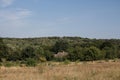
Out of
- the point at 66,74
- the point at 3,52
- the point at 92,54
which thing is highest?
the point at 66,74

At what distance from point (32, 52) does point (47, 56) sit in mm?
4405

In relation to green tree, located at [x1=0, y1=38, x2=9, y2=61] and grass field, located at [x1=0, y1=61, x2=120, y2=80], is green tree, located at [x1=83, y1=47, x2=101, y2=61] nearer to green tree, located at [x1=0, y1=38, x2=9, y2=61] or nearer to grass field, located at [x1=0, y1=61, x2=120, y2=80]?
green tree, located at [x1=0, y1=38, x2=9, y2=61]

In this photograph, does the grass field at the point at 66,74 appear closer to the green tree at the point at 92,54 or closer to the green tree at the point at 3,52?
the green tree at the point at 92,54

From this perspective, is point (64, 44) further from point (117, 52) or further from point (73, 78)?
point (73, 78)

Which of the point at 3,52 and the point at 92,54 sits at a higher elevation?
the point at 3,52

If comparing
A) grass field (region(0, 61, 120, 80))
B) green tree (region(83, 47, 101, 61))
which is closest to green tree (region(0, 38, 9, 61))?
green tree (region(83, 47, 101, 61))

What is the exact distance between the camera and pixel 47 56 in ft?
246

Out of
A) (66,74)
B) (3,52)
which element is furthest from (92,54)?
(66,74)

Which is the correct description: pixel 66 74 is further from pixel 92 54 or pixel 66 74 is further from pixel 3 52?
pixel 3 52

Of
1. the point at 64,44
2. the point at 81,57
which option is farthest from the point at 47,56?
the point at 64,44

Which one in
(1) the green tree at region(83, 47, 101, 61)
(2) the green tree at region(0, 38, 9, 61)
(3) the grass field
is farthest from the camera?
(2) the green tree at region(0, 38, 9, 61)

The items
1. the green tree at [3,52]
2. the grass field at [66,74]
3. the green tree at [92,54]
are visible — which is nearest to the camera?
the grass field at [66,74]

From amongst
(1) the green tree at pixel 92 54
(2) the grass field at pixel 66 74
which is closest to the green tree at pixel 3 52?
(1) the green tree at pixel 92 54

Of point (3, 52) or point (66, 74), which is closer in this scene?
point (66, 74)
